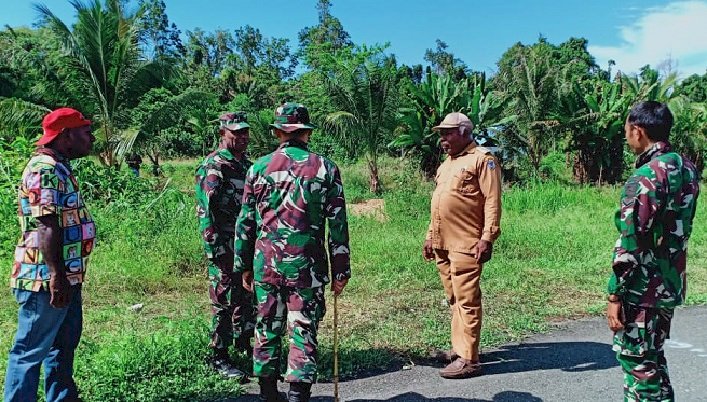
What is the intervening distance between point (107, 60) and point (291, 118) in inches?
426

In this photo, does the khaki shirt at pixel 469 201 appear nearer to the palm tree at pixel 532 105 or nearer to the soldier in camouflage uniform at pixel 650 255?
the soldier in camouflage uniform at pixel 650 255

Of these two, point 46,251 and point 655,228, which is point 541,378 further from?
point 46,251

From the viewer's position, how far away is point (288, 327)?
316cm

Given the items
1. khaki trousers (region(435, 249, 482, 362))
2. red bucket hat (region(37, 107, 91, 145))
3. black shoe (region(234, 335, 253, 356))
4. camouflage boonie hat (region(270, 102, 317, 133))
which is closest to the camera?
red bucket hat (region(37, 107, 91, 145))

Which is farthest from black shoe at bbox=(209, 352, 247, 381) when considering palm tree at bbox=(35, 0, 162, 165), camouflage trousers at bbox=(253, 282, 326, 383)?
palm tree at bbox=(35, 0, 162, 165)

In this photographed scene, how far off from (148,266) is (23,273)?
144 inches

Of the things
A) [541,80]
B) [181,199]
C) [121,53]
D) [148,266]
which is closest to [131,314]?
[148,266]

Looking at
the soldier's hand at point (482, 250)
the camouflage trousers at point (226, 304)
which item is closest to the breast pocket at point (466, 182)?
the soldier's hand at point (482, 250)

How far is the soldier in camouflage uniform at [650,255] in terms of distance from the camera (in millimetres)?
2588

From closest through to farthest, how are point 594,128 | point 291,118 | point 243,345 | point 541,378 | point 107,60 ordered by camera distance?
point 291,118
point 541,378
point 243,345
point 107,60
point 594,128

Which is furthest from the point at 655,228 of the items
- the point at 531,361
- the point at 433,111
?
the point at 433,111

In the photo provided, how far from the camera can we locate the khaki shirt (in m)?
3.85

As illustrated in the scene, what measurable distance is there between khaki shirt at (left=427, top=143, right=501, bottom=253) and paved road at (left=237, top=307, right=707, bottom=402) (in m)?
0.95

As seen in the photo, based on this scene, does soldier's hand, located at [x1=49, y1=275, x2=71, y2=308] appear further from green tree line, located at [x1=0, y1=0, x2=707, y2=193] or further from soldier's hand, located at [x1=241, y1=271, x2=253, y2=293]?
green tree line, located at [x1=0, y1=0, x2=707, y2=193]
